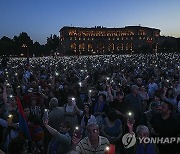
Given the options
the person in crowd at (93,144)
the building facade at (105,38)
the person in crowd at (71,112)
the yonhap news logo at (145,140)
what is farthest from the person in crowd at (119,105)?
the building facade at (105,38)

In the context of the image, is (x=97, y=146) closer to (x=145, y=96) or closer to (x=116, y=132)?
(x=116, y=132)

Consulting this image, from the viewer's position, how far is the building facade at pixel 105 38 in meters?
170

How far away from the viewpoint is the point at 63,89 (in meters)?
12.3

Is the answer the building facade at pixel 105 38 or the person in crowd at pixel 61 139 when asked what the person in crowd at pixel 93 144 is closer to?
the person in crowd at pixel 61 139

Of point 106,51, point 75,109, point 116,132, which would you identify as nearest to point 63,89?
point 75,109

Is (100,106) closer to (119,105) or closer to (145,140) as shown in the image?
(119,105)

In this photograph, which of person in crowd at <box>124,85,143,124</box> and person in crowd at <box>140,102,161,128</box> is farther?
person in crowd at <box>124,85,143,124</box>

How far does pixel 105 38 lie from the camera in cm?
17700

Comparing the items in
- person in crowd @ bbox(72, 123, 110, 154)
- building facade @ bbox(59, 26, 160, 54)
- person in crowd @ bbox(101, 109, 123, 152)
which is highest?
building facade @ bbox(59, 26, 160, 54)

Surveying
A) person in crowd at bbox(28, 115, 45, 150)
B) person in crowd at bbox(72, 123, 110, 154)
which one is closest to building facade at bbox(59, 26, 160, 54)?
person in crowd at bbox(28, 115, 45, 150)

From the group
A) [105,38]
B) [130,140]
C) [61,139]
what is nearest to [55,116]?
[61,139]

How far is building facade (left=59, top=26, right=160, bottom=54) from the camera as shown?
17038 cm

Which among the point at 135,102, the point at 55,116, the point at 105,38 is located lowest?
the point at 55,116

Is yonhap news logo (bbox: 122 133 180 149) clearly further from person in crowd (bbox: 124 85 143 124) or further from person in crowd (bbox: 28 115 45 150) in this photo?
person in crowd (bbox: 124 85 143 124)
